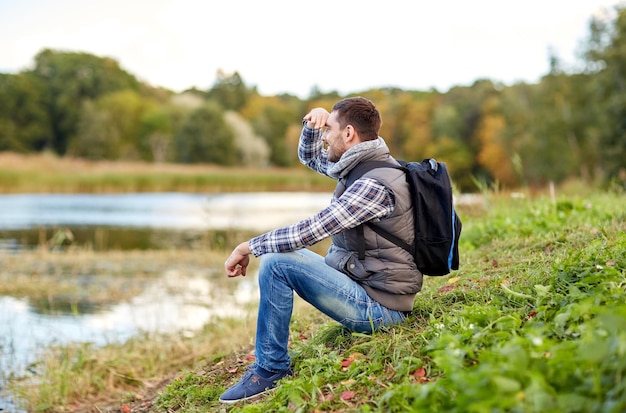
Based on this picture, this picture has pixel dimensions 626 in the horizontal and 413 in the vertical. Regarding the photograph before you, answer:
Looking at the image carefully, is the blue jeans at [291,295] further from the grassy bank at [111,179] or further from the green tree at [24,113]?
the green tree at [24,113]

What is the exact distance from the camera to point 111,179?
30125mm

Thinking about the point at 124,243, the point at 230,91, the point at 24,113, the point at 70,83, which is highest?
the point at 230,91

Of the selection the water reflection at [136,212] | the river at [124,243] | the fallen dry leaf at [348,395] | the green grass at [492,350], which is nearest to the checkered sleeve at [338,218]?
the green grass at [492,350]

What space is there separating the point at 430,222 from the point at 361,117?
28.0 inches

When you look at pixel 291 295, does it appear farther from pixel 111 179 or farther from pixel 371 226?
pixel 111 179

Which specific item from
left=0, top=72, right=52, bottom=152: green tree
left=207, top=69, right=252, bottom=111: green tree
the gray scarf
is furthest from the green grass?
left=207, top=69, right=252, bottom=111: green tree

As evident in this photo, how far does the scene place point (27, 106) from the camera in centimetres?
6162

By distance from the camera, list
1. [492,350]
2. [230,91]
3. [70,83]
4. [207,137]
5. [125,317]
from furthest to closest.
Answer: [230,91] < [70,83] < [207,137] < [125,317] < [492,350]

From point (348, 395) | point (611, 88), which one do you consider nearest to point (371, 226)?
point (348, 395)

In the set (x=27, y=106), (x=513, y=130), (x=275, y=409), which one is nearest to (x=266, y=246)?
(x=275, y=409)

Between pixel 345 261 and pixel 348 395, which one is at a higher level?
pixel 345 261

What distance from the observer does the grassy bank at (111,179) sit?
27.6 m

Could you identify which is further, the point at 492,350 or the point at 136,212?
the point at 136,212

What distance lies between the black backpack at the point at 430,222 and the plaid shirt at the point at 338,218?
12 cm
